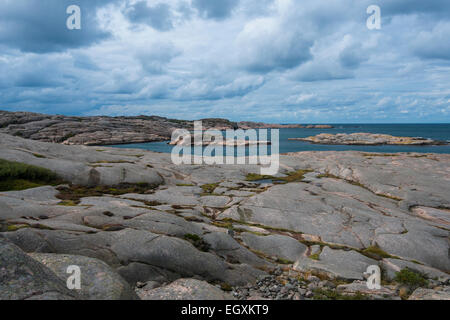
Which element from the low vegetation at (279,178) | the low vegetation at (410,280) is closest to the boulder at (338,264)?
the low vegetation at (410,280)

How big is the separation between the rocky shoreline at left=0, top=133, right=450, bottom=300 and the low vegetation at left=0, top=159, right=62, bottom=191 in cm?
40

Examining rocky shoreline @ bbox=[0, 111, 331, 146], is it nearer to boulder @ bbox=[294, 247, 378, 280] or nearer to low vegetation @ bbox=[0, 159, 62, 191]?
low vegetation @ bbox=[0, 159, 62, 191]

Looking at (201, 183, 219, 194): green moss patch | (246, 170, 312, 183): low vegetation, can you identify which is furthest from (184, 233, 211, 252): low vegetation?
(246, 170, 312, 183): low vegetation

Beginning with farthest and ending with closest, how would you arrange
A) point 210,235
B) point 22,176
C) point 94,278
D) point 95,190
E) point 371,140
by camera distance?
point 371,140
point 95,190
point 22,176
point 210,235
point 94,278

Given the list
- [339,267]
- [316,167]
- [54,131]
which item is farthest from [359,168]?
[54,131]

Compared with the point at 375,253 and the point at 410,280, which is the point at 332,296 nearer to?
the point at 410,280

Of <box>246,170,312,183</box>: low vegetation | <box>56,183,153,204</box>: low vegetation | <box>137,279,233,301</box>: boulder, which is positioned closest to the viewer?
<box>137,279,233,301</box>: boulder

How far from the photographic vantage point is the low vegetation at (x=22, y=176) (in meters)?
30.2

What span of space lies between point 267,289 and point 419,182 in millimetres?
44300

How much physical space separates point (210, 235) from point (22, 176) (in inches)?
1055

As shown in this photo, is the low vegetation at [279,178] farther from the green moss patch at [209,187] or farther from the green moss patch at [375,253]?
the green moss patch at [375,253]

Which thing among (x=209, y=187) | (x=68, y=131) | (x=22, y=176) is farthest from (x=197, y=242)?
(x=68, y=131)

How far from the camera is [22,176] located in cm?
3225

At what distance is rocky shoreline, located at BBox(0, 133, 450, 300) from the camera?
465 inches
